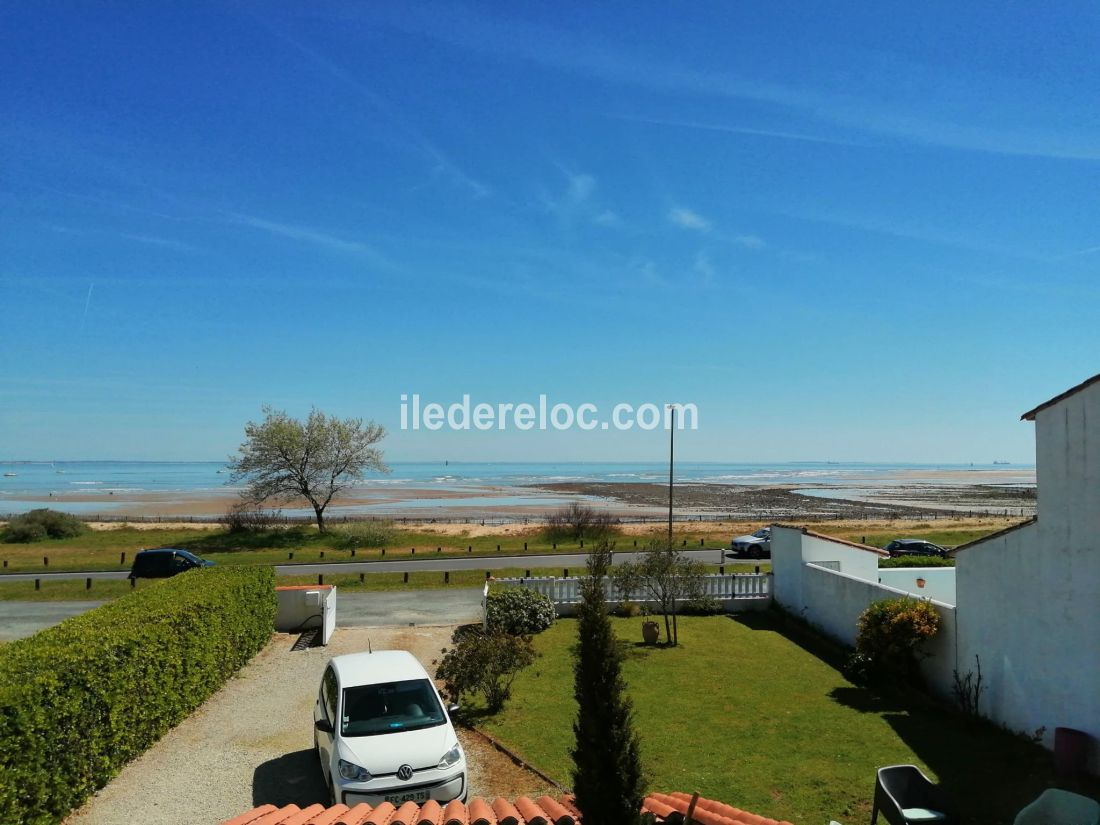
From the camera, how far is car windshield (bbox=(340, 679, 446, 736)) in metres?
9.48

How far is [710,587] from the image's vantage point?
22531 mm

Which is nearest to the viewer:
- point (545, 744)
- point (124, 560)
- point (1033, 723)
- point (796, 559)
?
point (1033, 723)

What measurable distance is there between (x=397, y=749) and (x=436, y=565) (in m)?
26.8

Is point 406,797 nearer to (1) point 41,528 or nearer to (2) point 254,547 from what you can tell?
(2) point 254,547

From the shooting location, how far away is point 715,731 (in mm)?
11852

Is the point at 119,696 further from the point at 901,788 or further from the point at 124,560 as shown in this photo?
the point at 124,560

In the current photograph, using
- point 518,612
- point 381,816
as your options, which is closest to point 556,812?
point 381,816

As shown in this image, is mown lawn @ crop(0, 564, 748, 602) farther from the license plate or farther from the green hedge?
the license plate

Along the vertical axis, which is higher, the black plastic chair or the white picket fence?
the black plastic chair

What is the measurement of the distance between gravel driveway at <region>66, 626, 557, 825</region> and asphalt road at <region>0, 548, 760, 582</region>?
63.0 ft

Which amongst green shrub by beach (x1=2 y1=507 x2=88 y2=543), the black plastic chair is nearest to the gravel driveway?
the black plastic chair

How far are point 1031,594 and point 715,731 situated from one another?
5.06 meters

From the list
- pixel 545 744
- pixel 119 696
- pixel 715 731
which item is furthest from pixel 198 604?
pixel 715 731

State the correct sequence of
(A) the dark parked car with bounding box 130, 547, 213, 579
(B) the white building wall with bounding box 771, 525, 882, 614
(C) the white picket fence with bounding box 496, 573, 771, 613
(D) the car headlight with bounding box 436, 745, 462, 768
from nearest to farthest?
(D) the car headlight with bounding box 436, 745, 462, 768
(B) the white building wall with bounding box 771, 525, 882, 614
(C) the white picket fence with bounding box 496, 573, 771, 613
(A) the dark parked car with bounding box 130, 547, 213, 579
